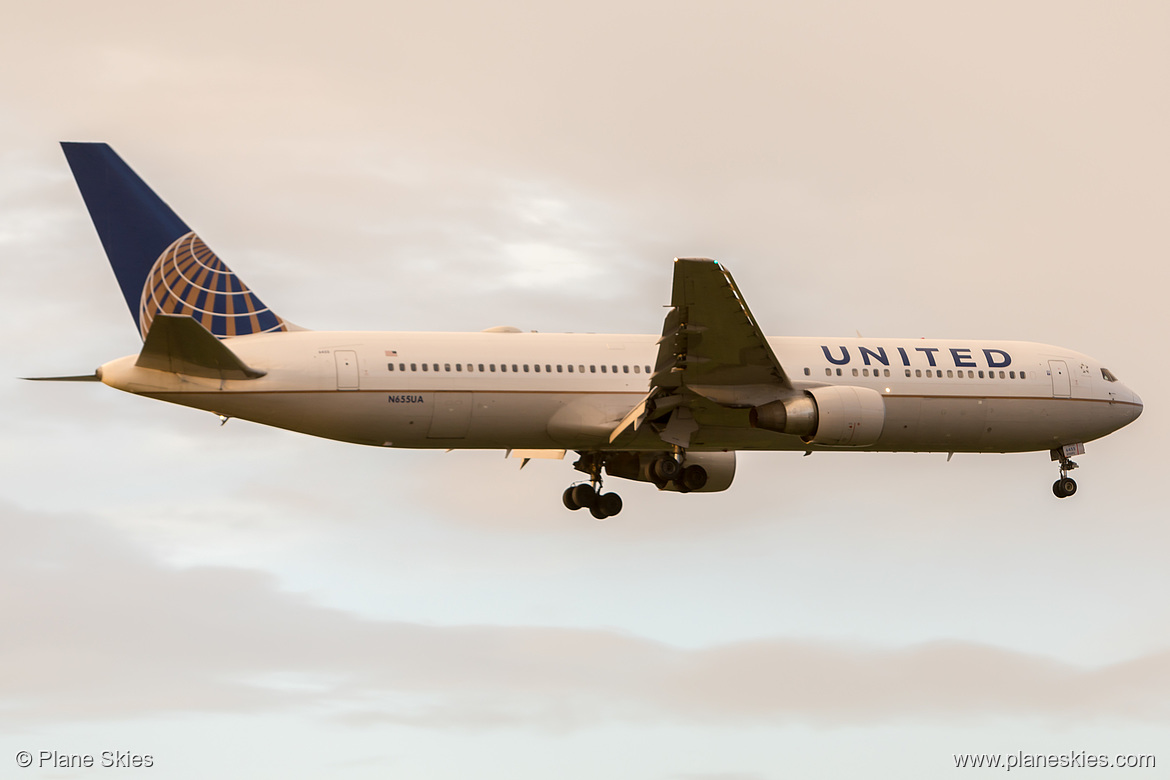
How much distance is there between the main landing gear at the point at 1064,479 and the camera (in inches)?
1245

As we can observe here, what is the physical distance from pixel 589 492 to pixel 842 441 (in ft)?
23.8

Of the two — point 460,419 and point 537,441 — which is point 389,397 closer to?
point 460,419

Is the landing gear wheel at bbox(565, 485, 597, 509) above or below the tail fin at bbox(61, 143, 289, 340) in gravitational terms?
below

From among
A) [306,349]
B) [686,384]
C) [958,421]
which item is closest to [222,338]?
[306,349]

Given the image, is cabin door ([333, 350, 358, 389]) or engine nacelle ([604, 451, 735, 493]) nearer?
cabin door ([333, 350, 358, 389])

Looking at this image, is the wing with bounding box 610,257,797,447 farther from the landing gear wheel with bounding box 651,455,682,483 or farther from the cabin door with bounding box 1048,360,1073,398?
the cabin door with bounding box 1048,360,1073,398

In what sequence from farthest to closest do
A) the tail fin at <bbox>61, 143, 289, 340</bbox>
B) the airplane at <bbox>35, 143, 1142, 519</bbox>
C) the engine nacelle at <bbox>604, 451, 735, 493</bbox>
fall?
the engine nacelle at <bbox>604, 451, 735, 493</bbox> < the tail fin at <bbox>61, 143, 289, 340</bbox> < the airplane at <bbox>35, 143, 1142, 519</bbox>

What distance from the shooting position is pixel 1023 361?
30.8 metres

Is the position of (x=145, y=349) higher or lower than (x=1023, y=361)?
lower

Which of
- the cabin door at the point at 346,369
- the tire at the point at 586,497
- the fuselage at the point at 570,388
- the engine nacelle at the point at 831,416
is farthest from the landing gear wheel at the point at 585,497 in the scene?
the cabin door at the point at 346,369

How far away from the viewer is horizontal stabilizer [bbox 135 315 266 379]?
76.8ft

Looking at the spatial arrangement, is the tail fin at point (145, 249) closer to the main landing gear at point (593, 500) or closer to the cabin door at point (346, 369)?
the cabin door at point (346, 369)

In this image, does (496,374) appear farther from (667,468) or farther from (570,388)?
(667,468)

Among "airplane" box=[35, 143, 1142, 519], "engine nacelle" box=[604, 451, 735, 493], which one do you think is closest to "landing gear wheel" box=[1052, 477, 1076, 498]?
"airplane" box=[35, 143, 1142, 519]
